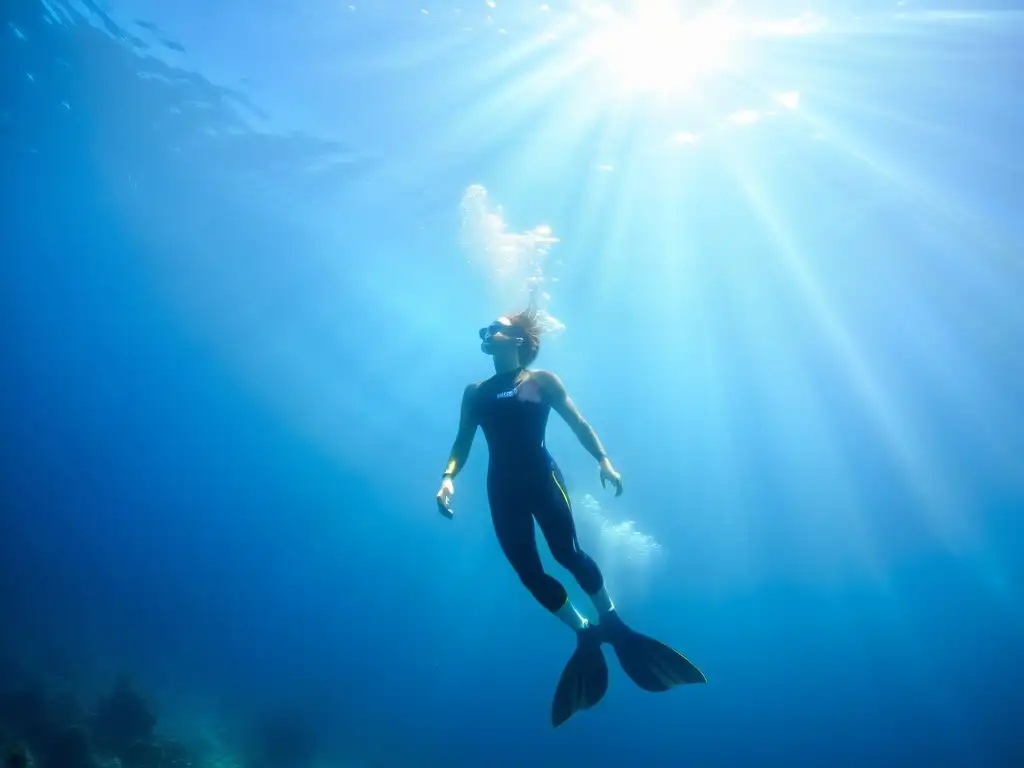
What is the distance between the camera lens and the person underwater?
14.9ft

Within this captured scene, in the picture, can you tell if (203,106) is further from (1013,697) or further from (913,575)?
(1013,697)

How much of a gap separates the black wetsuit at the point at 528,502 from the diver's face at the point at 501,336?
1.68 ft

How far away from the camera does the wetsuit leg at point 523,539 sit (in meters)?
4.53

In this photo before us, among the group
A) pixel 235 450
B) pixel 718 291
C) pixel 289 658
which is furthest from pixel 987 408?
pixel 235 450

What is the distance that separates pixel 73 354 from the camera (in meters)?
79.1

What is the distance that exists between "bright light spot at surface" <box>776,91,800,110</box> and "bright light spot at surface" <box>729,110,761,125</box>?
2.21 feet

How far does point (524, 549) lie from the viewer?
455 centimetres

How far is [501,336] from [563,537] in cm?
196

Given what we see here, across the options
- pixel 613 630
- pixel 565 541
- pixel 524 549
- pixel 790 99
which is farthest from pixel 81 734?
pixel 790 99

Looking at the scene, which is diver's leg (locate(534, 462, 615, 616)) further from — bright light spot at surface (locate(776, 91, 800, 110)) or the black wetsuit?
bright light spot at surface (locate(776, 91, 800, 110))

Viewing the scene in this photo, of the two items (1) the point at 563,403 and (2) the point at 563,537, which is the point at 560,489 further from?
(1) the point at 563,403

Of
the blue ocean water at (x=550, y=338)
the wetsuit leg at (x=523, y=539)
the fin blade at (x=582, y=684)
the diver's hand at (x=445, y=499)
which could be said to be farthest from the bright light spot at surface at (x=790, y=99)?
the fin blade at (x=582, y=684)

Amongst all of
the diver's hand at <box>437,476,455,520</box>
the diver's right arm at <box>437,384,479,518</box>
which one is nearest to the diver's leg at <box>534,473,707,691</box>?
the diver's hand at <box>437,476,455,520</box>

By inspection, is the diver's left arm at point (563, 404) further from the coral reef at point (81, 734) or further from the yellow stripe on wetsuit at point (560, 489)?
the coral reef at point (81, 734)
